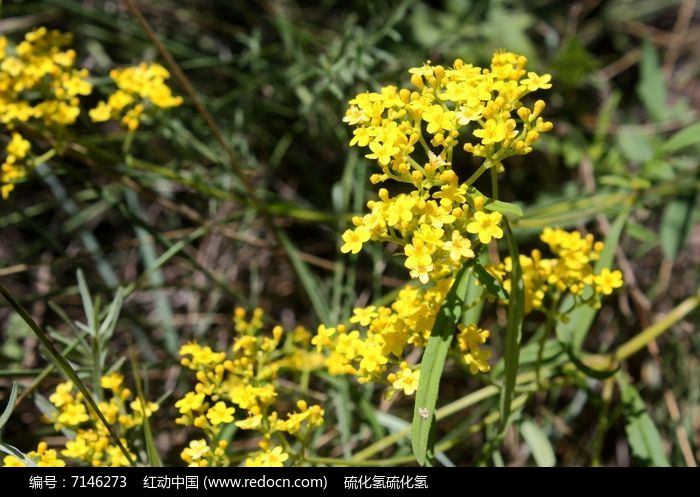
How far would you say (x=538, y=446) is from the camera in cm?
232

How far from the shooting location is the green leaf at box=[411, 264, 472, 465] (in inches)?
68.5

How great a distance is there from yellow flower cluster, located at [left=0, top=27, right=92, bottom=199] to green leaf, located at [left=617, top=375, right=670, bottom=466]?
6.19ft

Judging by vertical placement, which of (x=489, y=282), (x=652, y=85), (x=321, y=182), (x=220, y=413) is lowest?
(x=220, y=413)

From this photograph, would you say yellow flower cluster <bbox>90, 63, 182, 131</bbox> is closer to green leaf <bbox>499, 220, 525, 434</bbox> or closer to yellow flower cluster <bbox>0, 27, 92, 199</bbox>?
yellow flower cluster <bbox>0, 27, 92, 199</bbox>

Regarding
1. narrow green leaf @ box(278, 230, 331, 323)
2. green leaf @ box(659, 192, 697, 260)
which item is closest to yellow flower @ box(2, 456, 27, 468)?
narrow green leaf @ box(278, 230, 331, 323)

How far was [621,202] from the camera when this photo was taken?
9.25 feet

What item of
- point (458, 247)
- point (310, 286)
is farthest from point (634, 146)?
point (458, 247)

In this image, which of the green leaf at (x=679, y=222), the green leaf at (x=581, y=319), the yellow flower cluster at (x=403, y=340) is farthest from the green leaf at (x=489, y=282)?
the green leaf at (x=679, y=222)

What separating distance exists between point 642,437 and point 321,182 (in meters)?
1.86

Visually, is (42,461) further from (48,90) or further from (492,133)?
(492,133)

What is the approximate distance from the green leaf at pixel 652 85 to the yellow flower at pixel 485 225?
2063 millimetres

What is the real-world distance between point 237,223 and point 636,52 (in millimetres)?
2159

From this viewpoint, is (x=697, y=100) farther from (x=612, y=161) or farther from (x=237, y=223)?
(x=237, y=223)

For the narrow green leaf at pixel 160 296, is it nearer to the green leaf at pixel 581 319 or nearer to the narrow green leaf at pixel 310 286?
the narrow green leaf at pixel 310 286
